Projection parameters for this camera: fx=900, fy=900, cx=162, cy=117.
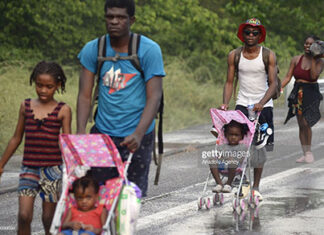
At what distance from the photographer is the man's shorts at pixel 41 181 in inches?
243

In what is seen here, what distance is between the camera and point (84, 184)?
5648mm

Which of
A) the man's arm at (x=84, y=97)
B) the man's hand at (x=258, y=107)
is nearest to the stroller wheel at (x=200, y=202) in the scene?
the man's hand at (x=258, y=107)

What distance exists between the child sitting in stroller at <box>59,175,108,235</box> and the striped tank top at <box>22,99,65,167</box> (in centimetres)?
53

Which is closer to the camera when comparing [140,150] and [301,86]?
[140,150]

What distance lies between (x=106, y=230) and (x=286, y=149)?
8.91 metres

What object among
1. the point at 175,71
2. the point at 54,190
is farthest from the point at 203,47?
the point at 54,190

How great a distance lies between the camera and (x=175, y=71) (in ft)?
70.5

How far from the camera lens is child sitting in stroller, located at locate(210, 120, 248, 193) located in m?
8.66

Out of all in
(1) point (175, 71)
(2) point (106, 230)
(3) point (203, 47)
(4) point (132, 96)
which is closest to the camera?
(2) point (106, 230)

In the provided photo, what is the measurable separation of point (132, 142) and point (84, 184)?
1.33ft

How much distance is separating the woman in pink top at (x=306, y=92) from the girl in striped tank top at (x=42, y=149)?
6882mm

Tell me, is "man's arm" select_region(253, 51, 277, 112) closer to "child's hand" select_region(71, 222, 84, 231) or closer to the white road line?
the white road line

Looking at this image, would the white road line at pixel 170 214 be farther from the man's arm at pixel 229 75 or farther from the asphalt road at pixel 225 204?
the man's arm at pixel 229 75

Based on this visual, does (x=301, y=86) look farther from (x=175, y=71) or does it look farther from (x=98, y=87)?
(x=175, y=71)
